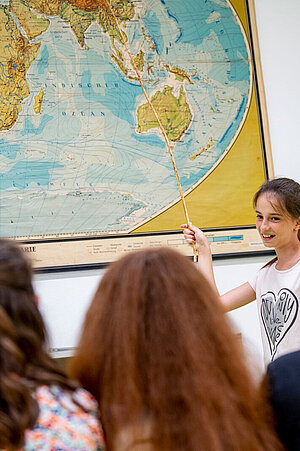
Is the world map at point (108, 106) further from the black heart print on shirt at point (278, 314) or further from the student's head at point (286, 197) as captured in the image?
the black heart print on shirt at point (278, 314)

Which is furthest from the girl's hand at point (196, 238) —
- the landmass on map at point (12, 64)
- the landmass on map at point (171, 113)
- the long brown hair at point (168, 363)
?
the long brown hair at point (168, 363)

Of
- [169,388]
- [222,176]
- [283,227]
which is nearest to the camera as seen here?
[169,388]

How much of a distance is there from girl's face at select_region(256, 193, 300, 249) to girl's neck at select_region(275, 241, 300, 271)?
0.02m

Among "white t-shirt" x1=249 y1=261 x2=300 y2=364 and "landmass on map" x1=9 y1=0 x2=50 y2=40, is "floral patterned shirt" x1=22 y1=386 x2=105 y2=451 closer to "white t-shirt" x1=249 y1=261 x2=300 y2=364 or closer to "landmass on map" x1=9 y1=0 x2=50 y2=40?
"white t-shirt" x1=249 y1=261 x2=300 y2=364

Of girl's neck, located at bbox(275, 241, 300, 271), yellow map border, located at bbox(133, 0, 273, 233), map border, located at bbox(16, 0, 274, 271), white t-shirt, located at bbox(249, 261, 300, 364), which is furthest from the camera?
yellow map border, located at bbox(133, 0, 273, 233)

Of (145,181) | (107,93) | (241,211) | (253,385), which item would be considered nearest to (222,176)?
(241,211)

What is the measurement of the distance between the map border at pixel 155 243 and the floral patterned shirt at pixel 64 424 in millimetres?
1555

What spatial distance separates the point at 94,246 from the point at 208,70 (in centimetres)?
105

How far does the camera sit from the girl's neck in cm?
191

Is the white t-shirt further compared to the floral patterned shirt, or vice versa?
the white t-shirt

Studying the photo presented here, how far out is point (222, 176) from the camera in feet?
8.60

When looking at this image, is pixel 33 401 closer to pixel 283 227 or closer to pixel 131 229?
pixel 283 227

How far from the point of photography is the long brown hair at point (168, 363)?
82cm

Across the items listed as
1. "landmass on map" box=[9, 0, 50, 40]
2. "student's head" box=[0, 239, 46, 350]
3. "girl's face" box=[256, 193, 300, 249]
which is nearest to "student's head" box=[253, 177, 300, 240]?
"girl's face" box=[256, 193, 300, 249]
